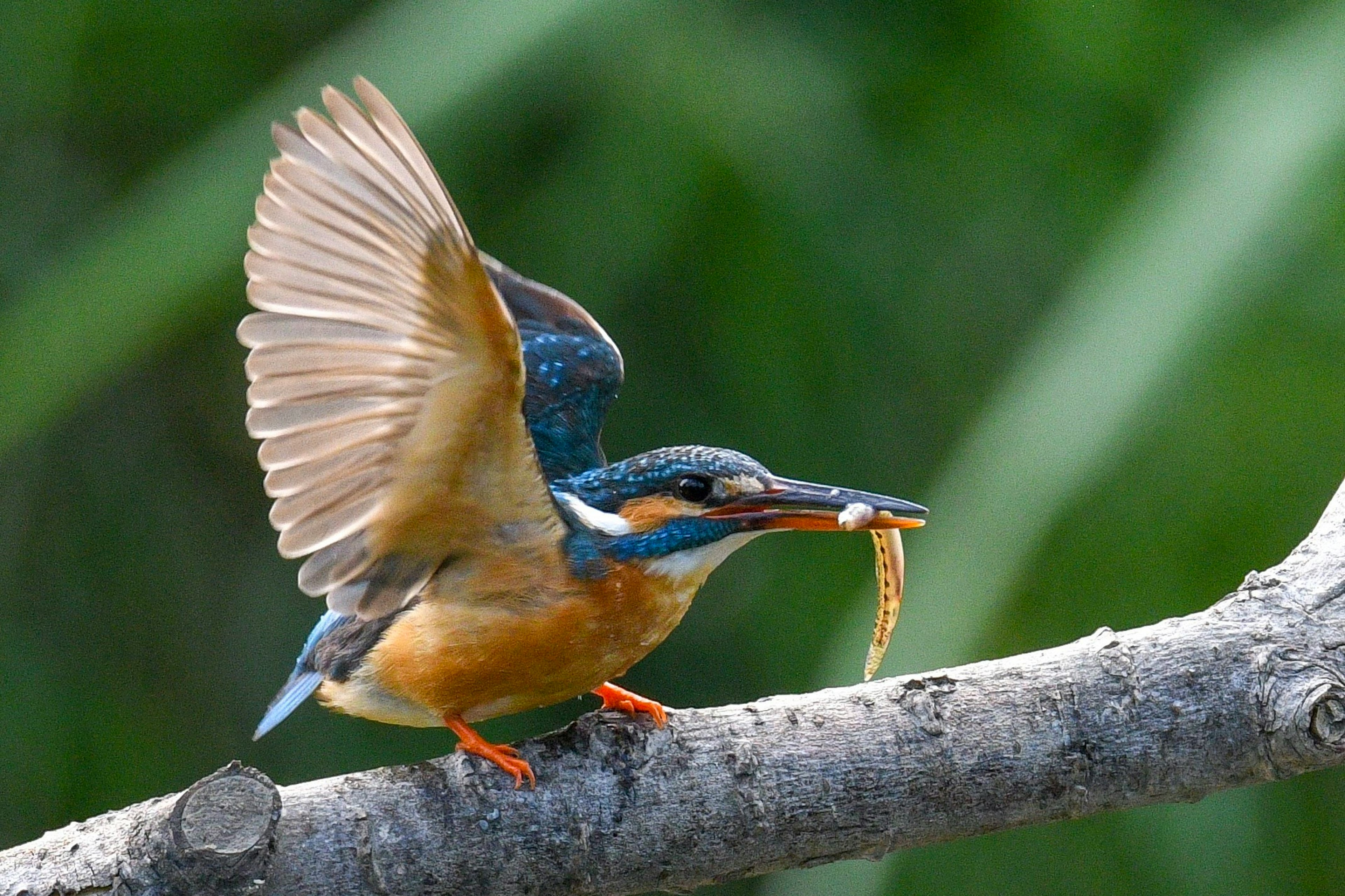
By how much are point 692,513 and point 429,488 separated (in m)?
0.30

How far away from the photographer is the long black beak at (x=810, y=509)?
4.88ft

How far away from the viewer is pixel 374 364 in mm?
1410

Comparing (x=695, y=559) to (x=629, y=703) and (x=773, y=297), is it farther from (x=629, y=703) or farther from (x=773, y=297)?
(x=773, y=297)

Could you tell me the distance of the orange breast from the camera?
1496 millimetres

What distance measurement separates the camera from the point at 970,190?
2666mm

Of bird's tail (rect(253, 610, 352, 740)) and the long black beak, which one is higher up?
the long black beak

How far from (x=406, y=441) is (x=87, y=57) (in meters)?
1.69

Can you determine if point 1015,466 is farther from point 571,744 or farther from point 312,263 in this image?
point 312,263

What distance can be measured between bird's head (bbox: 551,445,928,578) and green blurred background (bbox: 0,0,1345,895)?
0.74m

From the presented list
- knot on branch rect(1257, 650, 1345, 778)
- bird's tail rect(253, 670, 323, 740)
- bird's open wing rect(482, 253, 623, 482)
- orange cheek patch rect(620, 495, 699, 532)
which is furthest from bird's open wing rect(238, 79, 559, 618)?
knot on branch rect(1257, 650, 1345, 778)

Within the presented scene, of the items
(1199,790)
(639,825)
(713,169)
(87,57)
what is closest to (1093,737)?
(1199,790)

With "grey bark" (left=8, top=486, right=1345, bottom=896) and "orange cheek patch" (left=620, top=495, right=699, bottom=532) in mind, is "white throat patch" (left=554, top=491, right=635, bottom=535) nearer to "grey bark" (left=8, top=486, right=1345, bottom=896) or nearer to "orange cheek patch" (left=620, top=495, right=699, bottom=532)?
"orange cheek patch" (left=620, top=495, right=699, bottom=532)

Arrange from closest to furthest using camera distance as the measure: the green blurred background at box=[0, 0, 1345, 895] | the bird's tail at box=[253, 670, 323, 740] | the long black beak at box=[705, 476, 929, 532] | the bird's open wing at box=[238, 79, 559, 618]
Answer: the bird's open wing at box=[238, 79, 559, 618] → the long black beak at box=[705, 476, 929, 532] → the bird's tail at box=[253, 670, 323, 740] → the green blurred background at box=[0, 0, 1345, 895]

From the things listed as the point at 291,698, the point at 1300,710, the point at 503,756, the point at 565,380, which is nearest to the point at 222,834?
the point at 503,756
